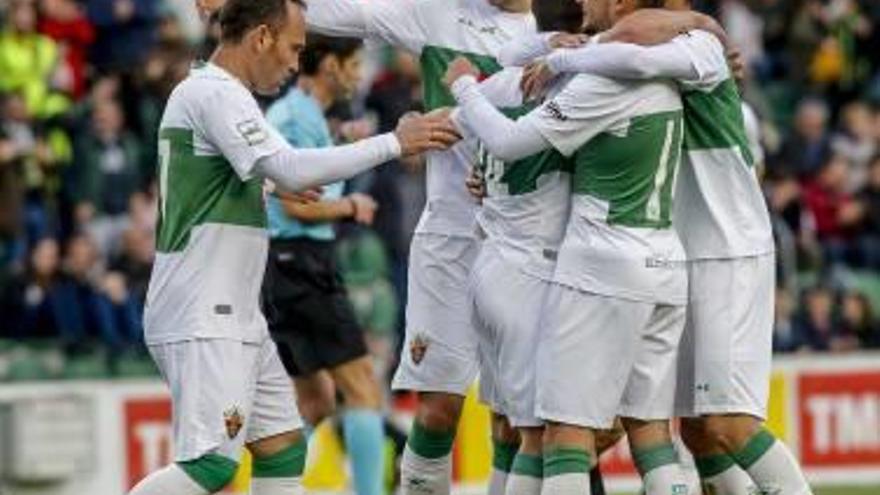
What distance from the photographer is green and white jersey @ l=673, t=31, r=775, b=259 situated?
433 inches

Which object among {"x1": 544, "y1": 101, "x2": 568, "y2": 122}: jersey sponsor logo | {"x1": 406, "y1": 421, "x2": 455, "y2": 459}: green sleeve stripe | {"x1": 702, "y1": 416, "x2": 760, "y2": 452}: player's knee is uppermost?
{"x1": 544, "y1": 101, "x2": 568, "y2": 122}: jersey sponsor logo

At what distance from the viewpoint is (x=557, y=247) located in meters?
11.1

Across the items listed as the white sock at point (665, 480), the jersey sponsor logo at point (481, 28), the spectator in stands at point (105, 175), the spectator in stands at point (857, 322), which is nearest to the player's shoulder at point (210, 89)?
the jersey sponsor logo at point (481, 28)

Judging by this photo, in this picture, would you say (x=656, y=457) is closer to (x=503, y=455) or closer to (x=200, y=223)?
(x=503, y=455)

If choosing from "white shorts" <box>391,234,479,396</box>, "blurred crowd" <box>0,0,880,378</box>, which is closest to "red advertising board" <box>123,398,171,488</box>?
"blurred crowd" <box>0,0,880,378</box>

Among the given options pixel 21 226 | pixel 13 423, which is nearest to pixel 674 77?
pixel 13 423

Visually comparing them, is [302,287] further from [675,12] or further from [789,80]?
[789,80]

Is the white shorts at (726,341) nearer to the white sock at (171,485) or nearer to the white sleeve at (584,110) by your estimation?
the white sleeve at (584,110)

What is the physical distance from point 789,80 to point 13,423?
1053cm

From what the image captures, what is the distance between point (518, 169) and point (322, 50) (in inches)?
110

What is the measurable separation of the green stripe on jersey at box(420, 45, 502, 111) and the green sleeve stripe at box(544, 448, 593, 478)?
1940mm

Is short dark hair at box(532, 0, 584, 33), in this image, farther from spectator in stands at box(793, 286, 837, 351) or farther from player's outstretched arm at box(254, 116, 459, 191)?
spectator in stands at box(793, 286, 837, 351)

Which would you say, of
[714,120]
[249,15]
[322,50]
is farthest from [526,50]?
[322,50]

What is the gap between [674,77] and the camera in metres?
10.6
